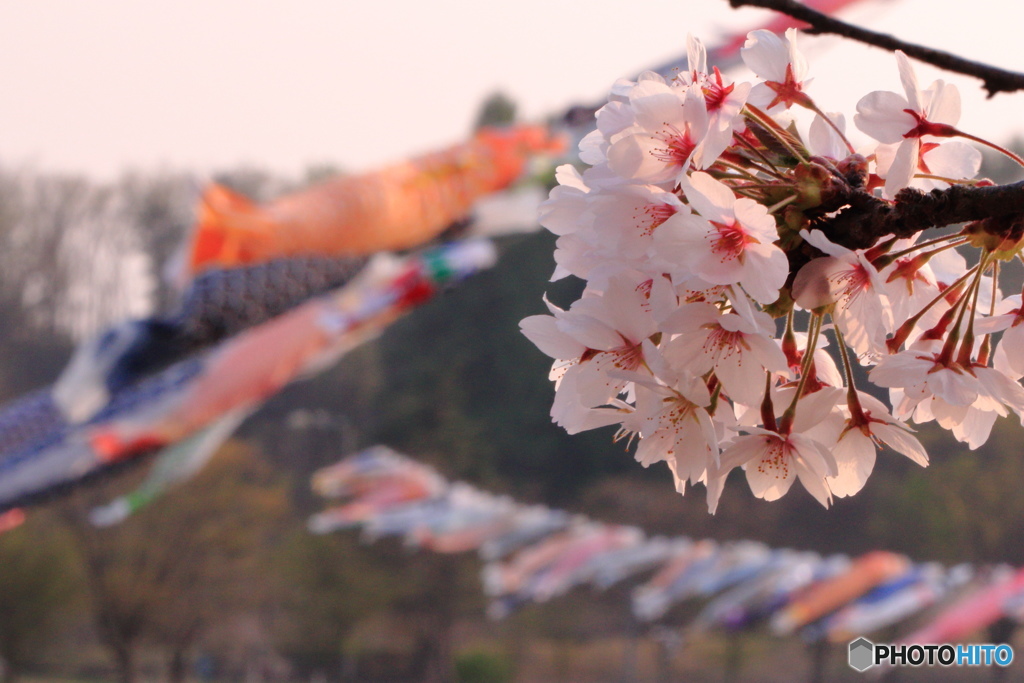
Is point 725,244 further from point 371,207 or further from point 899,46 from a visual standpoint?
point 371,207

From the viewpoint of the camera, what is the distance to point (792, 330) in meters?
0.55

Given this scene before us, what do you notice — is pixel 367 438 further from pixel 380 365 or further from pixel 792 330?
pixel 792 330

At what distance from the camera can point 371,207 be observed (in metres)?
7.03

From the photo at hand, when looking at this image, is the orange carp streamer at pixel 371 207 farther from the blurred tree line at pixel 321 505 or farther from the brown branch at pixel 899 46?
the brown branch at pixel 899 46

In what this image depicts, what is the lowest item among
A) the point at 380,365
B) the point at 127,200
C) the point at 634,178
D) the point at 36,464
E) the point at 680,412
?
the point at 380,365

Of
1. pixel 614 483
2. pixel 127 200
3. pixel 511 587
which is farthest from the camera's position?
pixel 127 200

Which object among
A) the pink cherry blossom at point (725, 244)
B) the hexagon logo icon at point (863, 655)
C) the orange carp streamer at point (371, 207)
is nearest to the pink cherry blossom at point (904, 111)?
the pink cherry blossom at point (725, 244)

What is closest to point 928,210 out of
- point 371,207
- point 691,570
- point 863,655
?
point 863,655

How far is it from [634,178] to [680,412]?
0.11 m

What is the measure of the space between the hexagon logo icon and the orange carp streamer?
4726 millimetres

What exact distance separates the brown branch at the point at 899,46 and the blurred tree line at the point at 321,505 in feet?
31.5

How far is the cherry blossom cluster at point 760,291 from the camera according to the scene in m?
0.47

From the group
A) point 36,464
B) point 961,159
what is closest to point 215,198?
point 36,464

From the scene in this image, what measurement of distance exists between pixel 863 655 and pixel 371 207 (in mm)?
5242
